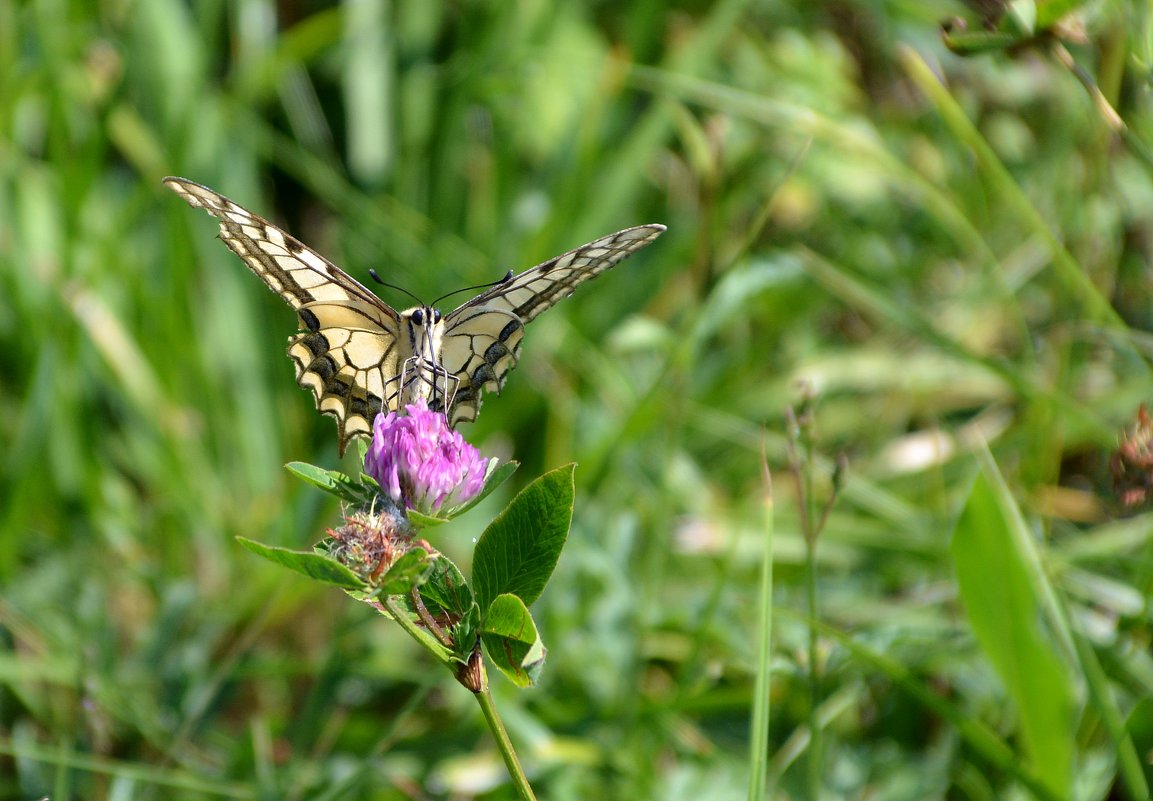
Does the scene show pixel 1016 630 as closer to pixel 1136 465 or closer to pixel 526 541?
pixel 1136 465

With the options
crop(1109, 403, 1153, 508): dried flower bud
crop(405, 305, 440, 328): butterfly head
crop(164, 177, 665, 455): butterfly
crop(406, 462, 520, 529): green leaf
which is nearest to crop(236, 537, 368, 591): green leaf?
crop(406, 462, 520, 529): green leaf

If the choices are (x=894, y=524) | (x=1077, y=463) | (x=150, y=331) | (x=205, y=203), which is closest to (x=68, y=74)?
(x=150, y=331)

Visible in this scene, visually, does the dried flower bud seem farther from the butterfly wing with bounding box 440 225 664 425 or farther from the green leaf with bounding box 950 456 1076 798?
the butterfly wing with bounding box 440 225 664 425

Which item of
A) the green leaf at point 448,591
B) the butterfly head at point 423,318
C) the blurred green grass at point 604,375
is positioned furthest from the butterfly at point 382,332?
the green leaf at point 448,591

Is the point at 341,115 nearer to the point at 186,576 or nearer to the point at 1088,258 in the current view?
the point at 186,576

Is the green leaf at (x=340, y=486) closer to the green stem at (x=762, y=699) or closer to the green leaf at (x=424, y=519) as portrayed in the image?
the green leaf at (x=424, y=519)
